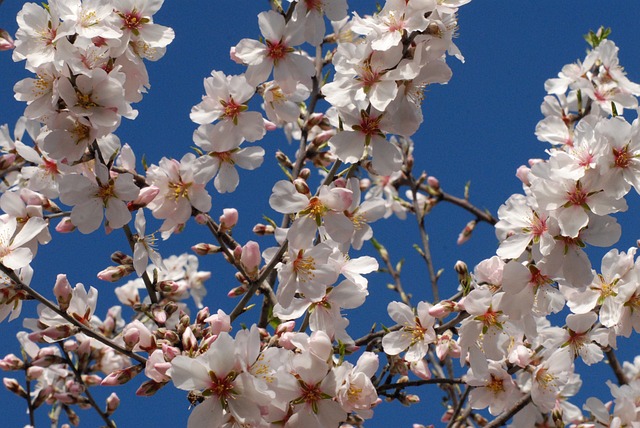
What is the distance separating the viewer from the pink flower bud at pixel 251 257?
9.24 feet

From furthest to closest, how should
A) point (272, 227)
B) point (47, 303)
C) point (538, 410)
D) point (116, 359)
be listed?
point (116, 359) < point (538, 410) < point (272, 227) < point (47, 303)

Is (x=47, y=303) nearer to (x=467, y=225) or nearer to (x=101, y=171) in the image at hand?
(x=101, y=171)

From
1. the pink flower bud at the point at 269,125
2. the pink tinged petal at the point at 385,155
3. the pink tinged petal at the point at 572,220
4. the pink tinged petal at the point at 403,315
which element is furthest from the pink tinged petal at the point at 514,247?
the pink flower bud at the point at 269,125

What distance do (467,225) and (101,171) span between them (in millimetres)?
2677

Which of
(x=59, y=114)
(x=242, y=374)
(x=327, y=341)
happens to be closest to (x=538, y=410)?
(x=327, y=341)

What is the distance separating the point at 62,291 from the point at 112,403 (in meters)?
1.15

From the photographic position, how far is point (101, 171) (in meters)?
2.65

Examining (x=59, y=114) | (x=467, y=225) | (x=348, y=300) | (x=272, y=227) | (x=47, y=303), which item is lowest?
(x=348, y=300)

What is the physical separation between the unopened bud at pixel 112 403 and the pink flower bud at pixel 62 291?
1.02 meters

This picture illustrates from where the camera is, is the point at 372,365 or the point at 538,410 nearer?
the point at 372,365

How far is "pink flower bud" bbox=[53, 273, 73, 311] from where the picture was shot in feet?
8.85

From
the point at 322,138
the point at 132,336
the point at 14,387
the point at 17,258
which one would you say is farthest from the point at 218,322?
the point at 14,387

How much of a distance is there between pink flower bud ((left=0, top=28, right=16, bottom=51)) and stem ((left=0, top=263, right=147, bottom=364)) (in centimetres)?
94

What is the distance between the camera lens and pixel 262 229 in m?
3.17
